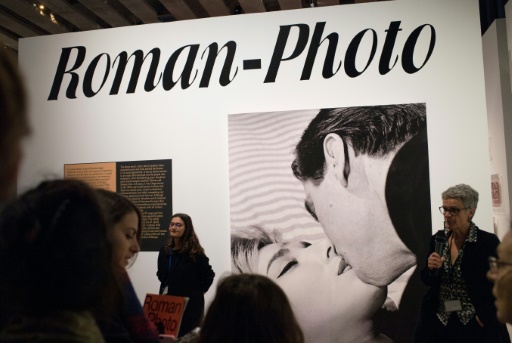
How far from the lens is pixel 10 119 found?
806 mm

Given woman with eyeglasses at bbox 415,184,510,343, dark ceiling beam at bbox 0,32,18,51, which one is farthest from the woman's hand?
dark ceiling beam at bbox 0,32,18,51

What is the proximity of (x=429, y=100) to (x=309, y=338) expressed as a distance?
2600 mm

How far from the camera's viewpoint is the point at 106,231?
107cm

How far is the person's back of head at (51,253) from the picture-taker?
38.5 inches

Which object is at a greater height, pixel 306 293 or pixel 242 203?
pixel 242 203

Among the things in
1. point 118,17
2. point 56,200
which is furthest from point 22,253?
point 118,17

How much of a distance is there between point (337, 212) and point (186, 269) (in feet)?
5.12

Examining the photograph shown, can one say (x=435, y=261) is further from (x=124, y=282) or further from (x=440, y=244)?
(x=124, y=282)

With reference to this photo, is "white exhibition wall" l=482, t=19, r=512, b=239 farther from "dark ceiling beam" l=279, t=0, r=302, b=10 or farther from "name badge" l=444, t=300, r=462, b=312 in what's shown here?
"dark ceiling beam" l=279, t=0, r=302, b=10

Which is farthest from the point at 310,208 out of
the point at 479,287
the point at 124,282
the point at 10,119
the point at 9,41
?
the point at 9,41

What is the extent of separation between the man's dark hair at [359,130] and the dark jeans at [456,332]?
6.03 feet

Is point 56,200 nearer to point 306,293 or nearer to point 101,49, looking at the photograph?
point 306,293

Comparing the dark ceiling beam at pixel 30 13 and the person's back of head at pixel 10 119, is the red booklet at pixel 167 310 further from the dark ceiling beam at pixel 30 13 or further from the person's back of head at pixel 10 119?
the dark ceiling beam at pixel 30 13

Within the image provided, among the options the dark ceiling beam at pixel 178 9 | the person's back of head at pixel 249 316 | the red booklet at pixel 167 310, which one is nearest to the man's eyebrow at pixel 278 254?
the red booklet at pixel 167 310
